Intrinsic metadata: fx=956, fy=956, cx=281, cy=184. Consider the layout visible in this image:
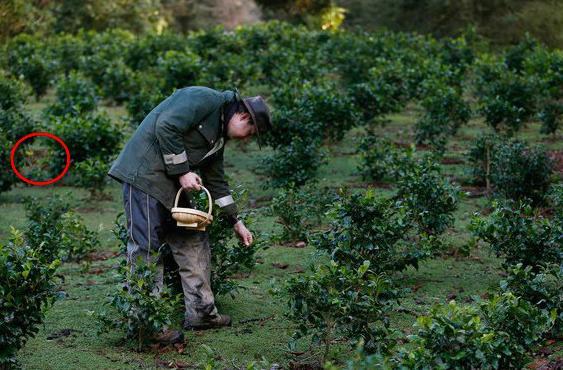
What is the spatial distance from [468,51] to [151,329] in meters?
15.8

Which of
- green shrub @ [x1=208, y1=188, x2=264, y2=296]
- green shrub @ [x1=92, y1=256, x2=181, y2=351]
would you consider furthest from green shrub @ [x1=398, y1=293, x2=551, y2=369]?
green shrub @ [x1=208, y1=188, x2=264, y2=296]

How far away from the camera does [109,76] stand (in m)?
17.8

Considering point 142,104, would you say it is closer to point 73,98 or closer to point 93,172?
point 73,98

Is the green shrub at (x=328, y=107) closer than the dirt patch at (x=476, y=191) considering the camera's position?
No

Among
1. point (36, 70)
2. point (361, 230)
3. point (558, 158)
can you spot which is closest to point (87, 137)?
point (361, 230)

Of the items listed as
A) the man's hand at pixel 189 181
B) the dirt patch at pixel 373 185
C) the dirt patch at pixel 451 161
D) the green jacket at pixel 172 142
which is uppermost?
the green jacket at pixel 172 142

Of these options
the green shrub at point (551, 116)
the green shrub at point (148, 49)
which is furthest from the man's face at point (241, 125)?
the green shrub at point (148, 49)

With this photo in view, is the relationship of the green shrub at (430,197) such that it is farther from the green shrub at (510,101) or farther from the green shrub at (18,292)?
the green shrub at (510,101)

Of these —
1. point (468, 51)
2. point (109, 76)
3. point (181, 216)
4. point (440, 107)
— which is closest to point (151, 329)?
point (181, 216)

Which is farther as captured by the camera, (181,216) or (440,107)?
(440,107)

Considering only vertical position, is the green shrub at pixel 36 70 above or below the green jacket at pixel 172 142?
below

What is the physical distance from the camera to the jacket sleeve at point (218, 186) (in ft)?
19.5

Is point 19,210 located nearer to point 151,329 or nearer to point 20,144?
point 20,144

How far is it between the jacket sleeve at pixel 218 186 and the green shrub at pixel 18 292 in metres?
1.39
